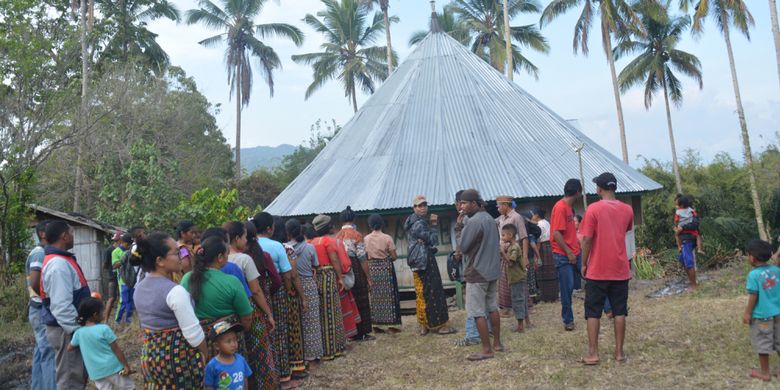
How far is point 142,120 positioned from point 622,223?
2014 centimetres

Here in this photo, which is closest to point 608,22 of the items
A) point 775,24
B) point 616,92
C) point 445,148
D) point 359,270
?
point 616,92

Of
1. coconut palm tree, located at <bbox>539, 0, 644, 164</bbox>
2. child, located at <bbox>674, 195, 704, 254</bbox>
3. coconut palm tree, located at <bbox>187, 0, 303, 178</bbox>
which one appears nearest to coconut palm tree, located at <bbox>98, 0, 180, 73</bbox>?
coconut palm tree, located at <bbox>187, 0, 303, 178</bbox>

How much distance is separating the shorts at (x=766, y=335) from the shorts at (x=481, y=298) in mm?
2378

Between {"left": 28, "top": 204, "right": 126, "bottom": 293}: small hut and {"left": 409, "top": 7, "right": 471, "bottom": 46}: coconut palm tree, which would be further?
{"left": 409, "top": 7, "right": 471, "bottom": 46}: coconut palm tree

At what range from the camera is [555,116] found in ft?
53.3

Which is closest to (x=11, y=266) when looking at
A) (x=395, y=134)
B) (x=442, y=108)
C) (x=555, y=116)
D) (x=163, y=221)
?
(x=163, y=221)

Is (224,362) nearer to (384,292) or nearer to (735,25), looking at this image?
(384,292)

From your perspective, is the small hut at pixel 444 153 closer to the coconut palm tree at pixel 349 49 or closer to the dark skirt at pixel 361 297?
the dark skirt at pixel 361 297

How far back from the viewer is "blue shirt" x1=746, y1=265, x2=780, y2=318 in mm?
5371

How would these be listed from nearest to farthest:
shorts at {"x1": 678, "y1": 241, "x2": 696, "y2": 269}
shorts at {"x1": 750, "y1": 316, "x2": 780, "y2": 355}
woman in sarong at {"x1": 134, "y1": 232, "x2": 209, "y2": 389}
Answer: woman in sarong at {"x1": 134, "y1": 232, "x2": 209, "y2": 389} < shorts at {"x1": 750, "y1": 316, "x2": 780, "y2": 355} < shorts at {"x1": 678, "y1": 241, "x2": 696, "y2": 269}

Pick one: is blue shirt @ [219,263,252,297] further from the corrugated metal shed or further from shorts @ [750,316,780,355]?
the corrugated metal shed

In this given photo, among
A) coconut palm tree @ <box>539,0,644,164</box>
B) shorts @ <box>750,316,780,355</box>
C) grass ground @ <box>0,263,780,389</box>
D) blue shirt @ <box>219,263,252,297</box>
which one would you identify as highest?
coconut palm tree @ <box>539,0,644,164</box>

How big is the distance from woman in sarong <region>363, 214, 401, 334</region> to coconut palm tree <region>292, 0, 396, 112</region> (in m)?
28.7

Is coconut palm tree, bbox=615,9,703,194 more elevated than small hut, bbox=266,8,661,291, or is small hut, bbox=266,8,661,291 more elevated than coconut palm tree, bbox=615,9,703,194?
coconut palm tree, bbox=615,9,703,194
